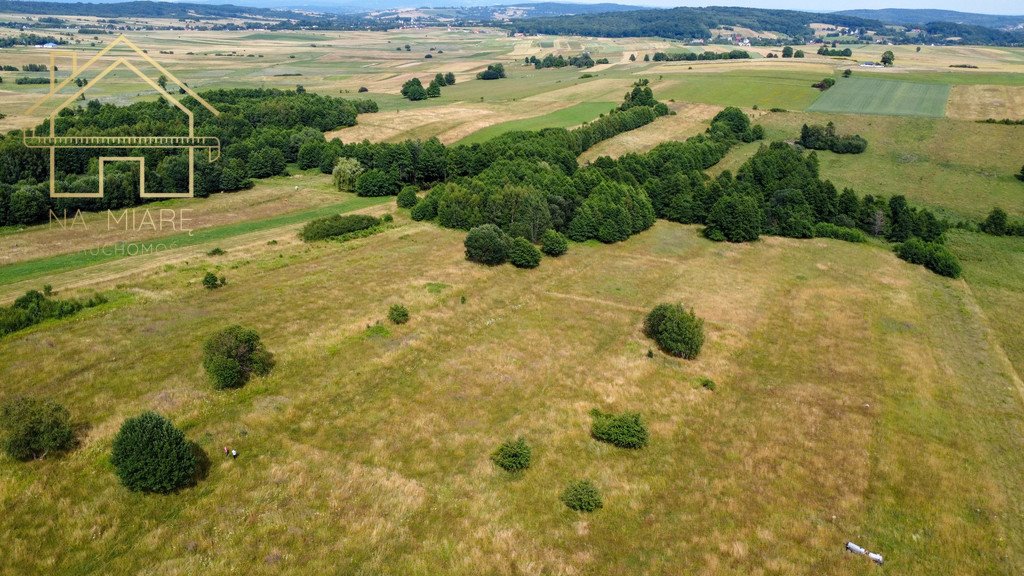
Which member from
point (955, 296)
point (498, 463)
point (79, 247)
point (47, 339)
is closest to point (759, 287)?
point (955, 296)

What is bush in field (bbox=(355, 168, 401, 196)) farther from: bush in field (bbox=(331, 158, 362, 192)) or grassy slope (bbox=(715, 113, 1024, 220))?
grassy slope (bbox=(715, 113, 1024, 220))

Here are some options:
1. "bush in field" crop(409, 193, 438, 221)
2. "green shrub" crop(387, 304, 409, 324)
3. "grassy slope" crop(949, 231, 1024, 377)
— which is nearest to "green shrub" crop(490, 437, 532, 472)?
"green shrub" crop(387, 304, 409, 324)

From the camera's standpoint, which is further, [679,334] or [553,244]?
[553,244]

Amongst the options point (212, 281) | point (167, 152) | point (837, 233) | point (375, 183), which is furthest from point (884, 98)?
point (167, 152)

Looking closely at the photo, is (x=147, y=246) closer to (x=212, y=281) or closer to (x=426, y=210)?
(x=212, y=281)

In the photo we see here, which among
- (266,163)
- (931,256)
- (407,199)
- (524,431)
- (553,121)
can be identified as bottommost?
(524,431)

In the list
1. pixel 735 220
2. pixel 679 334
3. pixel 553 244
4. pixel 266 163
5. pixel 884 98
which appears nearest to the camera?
pixel 679 334

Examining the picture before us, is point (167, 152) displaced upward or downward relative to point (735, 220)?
upward

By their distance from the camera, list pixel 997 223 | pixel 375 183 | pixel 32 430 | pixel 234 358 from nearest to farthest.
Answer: pixel 32 430 < pixel 234 358 < pixel 997 223 < pixel 375 183
